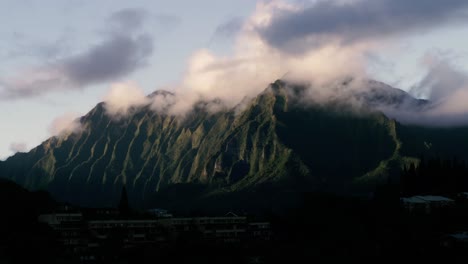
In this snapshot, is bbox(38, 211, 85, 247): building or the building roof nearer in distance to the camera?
bbox(38, 211, 85, 247): building

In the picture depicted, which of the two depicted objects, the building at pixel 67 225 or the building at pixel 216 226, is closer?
the building at pixel 67 225

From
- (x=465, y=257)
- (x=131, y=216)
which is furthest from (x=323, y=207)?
(x=465, y=257)

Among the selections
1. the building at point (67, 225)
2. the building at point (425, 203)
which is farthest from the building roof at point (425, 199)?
the building at point (67, 225)

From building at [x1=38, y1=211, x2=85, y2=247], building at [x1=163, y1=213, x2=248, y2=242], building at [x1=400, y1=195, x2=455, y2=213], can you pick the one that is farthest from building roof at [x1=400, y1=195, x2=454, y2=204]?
building at [x1=38, y1=211, x2=85, y2=247]

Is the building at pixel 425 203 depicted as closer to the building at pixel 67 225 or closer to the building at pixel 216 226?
the building at pixel 216 226

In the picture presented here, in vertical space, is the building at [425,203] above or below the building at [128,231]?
above

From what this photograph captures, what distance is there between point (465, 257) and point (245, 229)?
218 ft

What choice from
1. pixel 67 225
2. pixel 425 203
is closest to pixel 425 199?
pixel 425 203

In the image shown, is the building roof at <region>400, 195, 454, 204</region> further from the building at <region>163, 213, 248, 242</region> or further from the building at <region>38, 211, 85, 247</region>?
the building at <region>38, 211, 85, 247</region>

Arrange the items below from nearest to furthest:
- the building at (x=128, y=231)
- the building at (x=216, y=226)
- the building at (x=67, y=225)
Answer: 1. the building at (x=67, y=225)
2. the building at (x=128, y=231)
3. the building at (x=216, y=226)

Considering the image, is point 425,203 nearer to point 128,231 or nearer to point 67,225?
point 128,231

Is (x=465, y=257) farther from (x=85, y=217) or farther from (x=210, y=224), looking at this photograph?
(x=85, y=217)

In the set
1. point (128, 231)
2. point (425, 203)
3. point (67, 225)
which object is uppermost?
point (425, 203)

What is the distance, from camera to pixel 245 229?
196125 millimetres
